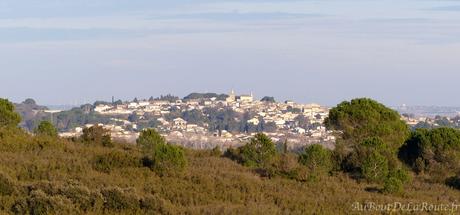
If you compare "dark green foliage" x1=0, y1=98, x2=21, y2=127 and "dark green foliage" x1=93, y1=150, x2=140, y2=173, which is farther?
"dark green foliage" x1=0, y1=98, x2=21, y2=127

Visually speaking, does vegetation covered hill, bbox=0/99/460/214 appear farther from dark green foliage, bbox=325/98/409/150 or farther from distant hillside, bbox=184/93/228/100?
distant hillside, bbox=184/93/228/100

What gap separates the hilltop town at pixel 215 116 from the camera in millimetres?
106125

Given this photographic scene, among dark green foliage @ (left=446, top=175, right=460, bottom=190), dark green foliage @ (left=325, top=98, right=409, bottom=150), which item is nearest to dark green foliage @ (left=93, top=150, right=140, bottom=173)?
dark green foliage @ (left=446, top=175, right=460, bottom=190)

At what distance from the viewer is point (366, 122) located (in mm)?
31578

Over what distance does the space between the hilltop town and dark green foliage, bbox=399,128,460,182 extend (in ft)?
203

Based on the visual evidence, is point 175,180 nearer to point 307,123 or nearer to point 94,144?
point 94,144

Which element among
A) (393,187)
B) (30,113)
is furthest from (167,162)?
(30,113)

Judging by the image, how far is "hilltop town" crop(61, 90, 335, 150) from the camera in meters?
106

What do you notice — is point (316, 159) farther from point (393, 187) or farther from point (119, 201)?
point (119, 201)

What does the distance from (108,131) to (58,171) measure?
1250 centimetres

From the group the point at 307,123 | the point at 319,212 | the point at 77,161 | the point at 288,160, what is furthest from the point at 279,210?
the point at 307,123

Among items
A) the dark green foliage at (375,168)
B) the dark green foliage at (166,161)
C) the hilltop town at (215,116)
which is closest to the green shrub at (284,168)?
the dark green foliage at (375,168)

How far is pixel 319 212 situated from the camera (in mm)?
14609

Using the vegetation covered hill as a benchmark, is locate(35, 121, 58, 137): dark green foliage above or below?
above
